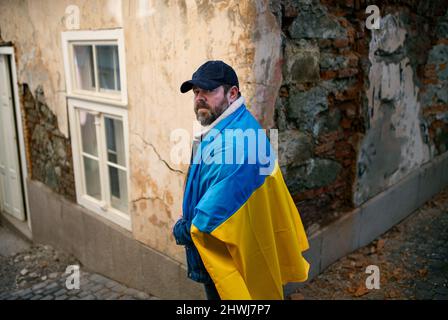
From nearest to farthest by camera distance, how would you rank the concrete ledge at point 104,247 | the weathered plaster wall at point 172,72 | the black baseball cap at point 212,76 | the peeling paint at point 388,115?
1. the black baseball cap at point 212,76
2. the weathered plaster wall at point 172,72
3. the concrete ledge at point 104,247
4. the peeling paint at point 388,115

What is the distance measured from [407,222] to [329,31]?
2650mm

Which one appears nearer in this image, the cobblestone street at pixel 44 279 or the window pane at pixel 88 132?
the cobblestone street at pixel 44 279

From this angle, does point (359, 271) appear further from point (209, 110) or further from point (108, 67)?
point (108, 67)

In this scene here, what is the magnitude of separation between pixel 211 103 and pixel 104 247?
2.85 metres

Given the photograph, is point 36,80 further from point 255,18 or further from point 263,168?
point 263,168

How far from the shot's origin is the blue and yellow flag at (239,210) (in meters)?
2.22

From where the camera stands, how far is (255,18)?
2.79 m

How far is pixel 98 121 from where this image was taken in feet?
14.3

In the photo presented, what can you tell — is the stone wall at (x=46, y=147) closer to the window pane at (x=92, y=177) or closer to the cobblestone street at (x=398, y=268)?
the window pane at (x=92, y=177)

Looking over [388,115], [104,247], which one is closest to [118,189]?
[104,247]

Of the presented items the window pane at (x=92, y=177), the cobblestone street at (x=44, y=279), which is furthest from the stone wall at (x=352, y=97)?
the window pane at (x=92, y=177)

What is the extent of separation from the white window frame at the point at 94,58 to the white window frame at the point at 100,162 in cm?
7

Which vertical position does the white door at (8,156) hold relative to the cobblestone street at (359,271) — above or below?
above
